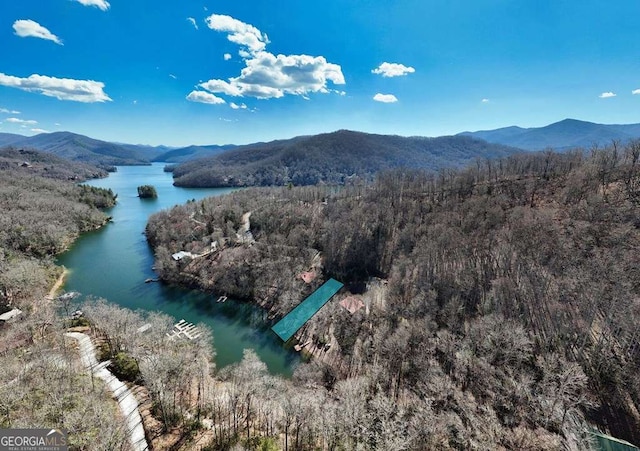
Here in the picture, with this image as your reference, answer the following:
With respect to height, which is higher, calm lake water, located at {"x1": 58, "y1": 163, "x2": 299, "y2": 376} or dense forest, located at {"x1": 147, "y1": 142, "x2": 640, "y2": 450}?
dense forest, located at {"x1": 147, "y1": 142, "x2": 640, "y2": 450}

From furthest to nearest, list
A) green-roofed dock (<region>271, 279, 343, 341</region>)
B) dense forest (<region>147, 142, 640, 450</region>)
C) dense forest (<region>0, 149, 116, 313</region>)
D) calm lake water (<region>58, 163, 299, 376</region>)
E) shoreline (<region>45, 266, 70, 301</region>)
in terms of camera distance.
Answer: shoreline (<region>45, 266, 70, 301</region>), dense forest (<region>0, 149, 116, 313</region>), green-roofed dock (<region>271, 279, 343, 341</region>), calm lake water (<region>58, 163, 299, 376</region>), dense forest (<region>147, 142, 640, 450</region>)

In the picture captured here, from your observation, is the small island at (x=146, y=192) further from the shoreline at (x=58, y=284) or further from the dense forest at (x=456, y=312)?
the shoreline at (x=58, y=284)

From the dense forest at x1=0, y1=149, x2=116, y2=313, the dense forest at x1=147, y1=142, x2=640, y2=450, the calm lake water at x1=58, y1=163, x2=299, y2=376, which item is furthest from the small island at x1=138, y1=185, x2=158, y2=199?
the dense forest at x1=147, y1=142, x2=640, y2=450

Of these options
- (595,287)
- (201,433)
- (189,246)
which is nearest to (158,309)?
(189,246)

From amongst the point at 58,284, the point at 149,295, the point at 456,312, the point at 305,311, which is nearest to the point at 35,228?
the point at 58,284

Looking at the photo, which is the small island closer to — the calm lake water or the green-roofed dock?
the calm lake water

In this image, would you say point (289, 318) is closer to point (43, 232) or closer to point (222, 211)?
point (222, 211)

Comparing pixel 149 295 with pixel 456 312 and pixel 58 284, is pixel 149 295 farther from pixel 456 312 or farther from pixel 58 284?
pixel 456 312
